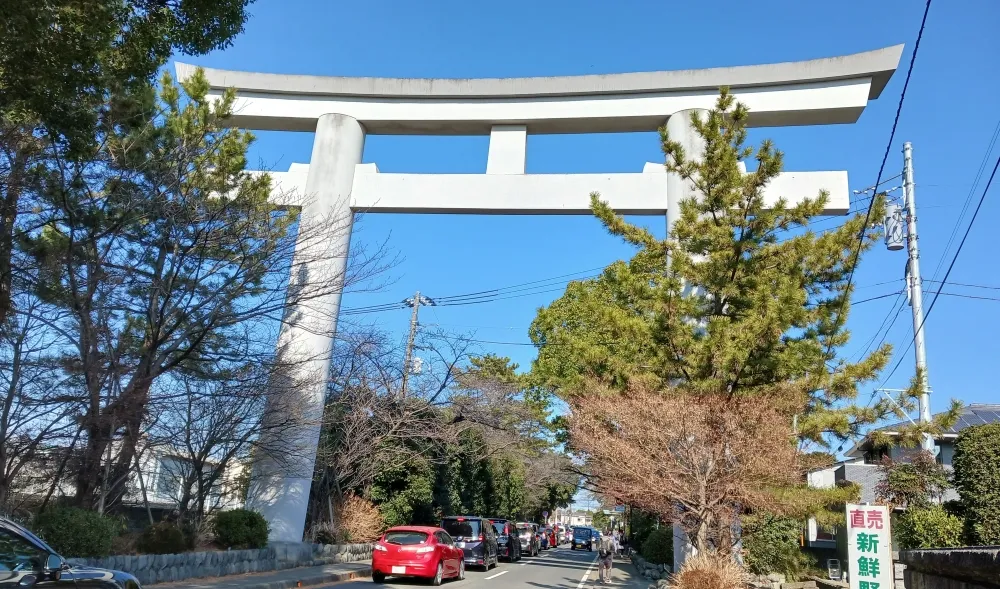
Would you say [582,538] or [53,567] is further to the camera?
[582,538]

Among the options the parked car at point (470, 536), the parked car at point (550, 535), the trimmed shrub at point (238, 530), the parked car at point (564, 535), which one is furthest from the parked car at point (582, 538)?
the trimmed shrub at point (238, 530)

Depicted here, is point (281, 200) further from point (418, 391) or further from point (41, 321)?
point (418, 391)

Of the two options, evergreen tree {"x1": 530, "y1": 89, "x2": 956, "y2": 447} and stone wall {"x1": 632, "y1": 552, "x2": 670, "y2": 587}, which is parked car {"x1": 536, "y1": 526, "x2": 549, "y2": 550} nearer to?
stone wall {"x1": 632, "y1": 552, "x2": 670, "y2": 587}

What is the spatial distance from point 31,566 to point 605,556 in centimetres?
1670

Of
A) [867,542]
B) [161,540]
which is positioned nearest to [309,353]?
[161,540]

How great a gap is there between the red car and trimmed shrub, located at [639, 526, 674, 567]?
8.30 m

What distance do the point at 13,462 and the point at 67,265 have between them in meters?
3.58

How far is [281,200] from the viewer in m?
16.7

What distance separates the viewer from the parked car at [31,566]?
5.90 metres

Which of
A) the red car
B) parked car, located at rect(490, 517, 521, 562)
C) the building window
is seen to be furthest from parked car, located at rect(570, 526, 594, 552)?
the building window

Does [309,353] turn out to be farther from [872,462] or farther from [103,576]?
[872,462]

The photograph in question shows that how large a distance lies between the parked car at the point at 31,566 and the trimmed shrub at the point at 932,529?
1362cm

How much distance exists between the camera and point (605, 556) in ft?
66.5

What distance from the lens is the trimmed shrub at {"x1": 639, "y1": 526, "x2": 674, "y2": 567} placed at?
867 inches
